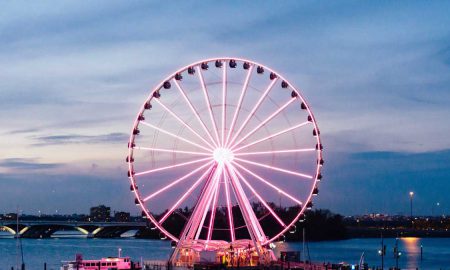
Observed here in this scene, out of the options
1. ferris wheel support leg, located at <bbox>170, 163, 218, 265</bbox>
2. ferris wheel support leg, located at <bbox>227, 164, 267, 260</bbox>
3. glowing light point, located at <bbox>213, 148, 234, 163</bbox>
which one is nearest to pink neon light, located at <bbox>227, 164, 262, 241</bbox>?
ferris wheel support leg, located at <bbox>227, 164, 267, 260</bbox>

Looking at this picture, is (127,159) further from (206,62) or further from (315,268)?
(315,268)

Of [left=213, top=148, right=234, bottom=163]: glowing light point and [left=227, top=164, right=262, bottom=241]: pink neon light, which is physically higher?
[left=213, top=148, right=234, bottom=163]: glowing light point

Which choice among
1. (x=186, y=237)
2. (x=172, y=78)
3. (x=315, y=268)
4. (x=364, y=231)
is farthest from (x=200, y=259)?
(x=364, y=231)

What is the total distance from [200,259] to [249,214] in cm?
420

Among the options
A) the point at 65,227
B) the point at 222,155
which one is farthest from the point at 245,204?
the point at 65,227

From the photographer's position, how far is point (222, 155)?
51219 mm

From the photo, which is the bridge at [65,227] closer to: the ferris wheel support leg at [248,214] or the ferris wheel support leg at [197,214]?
the ferris wheel support leg at [197,214]

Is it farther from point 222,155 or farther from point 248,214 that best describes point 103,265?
point 222,155

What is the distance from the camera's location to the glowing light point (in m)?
51.2

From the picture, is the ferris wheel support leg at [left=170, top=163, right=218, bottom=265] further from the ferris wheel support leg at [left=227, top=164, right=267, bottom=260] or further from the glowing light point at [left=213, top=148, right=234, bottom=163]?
the ferris wheel support leg at [left=227, top=164, right=267, bottom=260]

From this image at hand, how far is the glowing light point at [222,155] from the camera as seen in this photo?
168 feet

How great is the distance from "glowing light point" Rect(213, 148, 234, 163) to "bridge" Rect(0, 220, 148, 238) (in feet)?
344

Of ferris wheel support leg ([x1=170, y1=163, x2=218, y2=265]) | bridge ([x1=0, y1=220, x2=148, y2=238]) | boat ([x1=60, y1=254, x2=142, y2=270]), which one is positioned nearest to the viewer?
ferris wheel support leg ([x1=170, y1=163, x2=218, y2=265])

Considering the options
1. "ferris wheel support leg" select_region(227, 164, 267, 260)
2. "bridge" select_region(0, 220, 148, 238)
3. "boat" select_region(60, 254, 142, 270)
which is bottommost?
"boat" select_region(60, 254, 142, 270)
